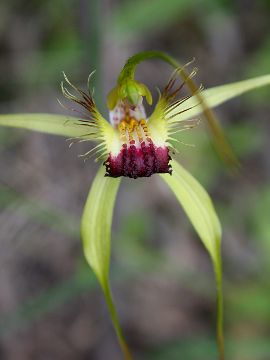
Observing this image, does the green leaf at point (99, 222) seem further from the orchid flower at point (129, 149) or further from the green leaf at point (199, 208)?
the green leaf at point (199, 208)

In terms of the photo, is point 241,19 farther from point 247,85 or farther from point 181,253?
point 247,85

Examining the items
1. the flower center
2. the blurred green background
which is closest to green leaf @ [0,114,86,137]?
the flower center

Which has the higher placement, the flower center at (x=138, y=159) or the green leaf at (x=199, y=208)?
the flower center at (x=138, y=159)

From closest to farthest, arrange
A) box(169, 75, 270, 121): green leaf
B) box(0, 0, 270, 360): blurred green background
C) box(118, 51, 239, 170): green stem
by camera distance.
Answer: box(118, 51, 239, 170): green stem
box(169, 75, 270, 121): green leaf
box(0, 0, 270, 360): blurred green background

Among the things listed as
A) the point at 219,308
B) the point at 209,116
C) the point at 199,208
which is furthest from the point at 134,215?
the point at 209,116

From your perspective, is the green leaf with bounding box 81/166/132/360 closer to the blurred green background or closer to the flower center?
the flower center

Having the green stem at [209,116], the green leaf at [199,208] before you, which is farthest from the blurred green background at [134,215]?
the green stem at [209,116]

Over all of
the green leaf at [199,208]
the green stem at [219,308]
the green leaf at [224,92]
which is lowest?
the green stem at [219,308]

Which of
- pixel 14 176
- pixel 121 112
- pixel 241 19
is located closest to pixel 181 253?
pixel 14 176
